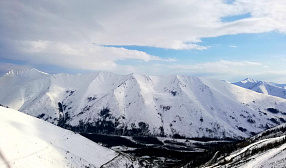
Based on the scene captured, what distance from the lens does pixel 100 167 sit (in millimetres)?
183000

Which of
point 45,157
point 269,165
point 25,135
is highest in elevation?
point 269,165

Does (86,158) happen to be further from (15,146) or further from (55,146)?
(15,146)

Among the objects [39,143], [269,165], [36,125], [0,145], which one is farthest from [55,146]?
[269,165]

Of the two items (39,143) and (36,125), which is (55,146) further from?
(36,125)

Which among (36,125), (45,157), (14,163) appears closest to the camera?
(14,163)

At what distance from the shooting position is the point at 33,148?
152 m

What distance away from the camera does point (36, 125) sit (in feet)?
635

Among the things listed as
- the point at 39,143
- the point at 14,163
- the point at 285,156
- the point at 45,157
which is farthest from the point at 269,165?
the point at 39,143

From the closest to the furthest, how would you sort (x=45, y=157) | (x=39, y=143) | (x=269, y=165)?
(x=269, y=165) < (x=45, y=157) < (x=39, y=143)

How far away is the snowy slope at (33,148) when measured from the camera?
5224 inches

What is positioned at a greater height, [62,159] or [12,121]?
[12,121]

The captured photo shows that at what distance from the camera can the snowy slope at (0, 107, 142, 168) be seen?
132700 mm

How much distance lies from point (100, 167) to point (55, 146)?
3530 cm

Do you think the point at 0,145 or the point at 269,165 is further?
the point at 0,145
